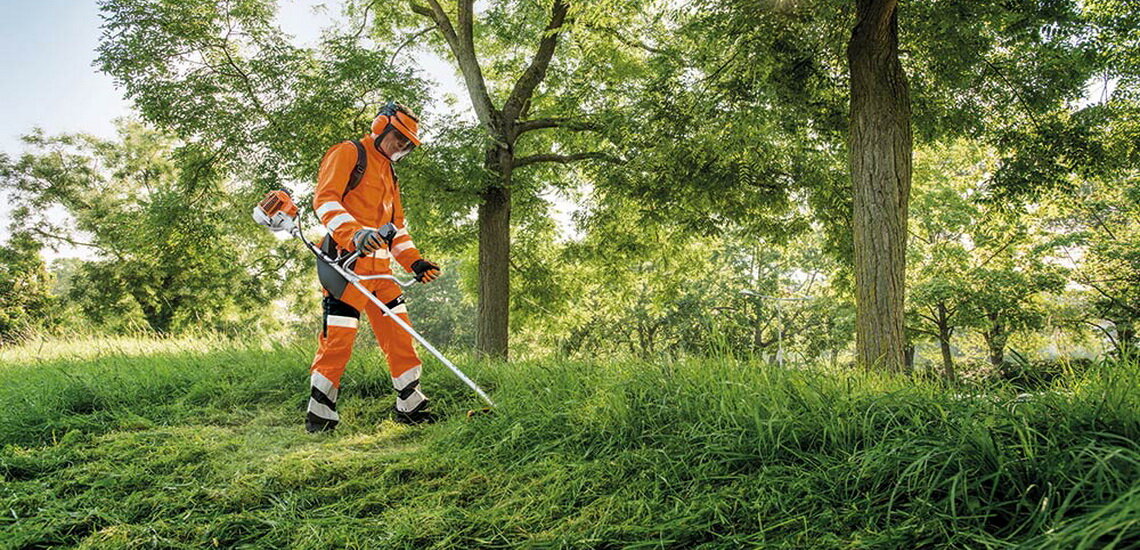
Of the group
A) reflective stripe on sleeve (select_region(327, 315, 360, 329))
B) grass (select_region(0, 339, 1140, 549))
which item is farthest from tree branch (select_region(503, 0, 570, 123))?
grass (select_region(0, 339, 1140, 549))

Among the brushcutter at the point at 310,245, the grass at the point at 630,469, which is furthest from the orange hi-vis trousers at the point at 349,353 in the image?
the grass at the point at 630,469

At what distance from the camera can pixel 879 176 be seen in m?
6.00

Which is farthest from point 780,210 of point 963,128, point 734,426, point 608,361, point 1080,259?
point 1080,259

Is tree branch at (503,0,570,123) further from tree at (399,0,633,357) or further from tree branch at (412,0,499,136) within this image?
tree branch at (412,0,499,136)

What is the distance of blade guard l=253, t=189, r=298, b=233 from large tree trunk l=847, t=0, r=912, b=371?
16.6 feet

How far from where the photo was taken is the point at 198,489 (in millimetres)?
3131

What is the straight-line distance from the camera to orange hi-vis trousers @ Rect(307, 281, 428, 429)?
4312 millimetres

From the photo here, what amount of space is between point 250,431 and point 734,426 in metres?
3.30

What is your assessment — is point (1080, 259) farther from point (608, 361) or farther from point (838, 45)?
point (608, 361)

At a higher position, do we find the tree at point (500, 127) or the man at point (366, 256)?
the tree at point (500, 127)

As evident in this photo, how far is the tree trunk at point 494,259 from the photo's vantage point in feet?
34.1

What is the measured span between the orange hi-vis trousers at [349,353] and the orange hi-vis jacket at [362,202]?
0.77 ft

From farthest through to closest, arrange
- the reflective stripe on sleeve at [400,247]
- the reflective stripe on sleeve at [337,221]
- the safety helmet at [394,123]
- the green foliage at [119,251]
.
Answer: the green foliage at [119,251] → the reflective stripe on sleeve at [400,247] → the safety helmet at [394,123] → the reflective stripe on sleeve at [337,221]

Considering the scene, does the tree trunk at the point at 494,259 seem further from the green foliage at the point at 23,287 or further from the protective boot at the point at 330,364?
the green foliage at the point at 23,287
